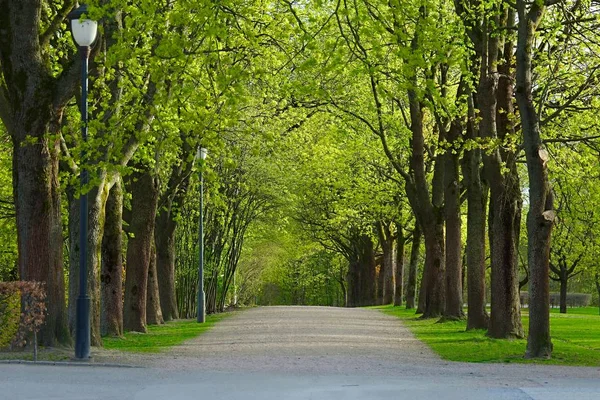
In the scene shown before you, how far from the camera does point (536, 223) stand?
65.9ft

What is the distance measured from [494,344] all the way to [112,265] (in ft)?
32.0

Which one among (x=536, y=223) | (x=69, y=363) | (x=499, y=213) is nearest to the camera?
(x=69, y=363)

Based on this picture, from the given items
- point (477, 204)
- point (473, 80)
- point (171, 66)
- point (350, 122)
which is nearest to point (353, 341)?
point (477, 204)

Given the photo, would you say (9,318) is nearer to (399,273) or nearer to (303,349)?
(303,349)

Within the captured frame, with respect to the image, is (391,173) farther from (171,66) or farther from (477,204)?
(171,66)

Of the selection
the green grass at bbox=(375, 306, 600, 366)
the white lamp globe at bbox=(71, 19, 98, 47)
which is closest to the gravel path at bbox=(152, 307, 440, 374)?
the green grass at bbox=(375, 306, 600, 366)

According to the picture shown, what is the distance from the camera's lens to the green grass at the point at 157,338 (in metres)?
23.6

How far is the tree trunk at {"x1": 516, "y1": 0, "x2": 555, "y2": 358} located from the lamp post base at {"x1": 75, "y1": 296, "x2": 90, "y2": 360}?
7.94m

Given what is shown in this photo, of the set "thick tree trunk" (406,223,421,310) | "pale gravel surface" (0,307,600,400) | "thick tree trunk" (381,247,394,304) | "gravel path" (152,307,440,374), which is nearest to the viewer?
"pale gravel surface" (0,307,600,400)

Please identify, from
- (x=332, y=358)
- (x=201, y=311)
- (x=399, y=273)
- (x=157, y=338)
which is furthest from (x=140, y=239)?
(x=399, y=273)

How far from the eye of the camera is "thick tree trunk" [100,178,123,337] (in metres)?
26.4

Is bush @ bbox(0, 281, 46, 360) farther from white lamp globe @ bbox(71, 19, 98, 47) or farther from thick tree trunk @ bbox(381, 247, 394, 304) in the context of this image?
thick tree trunk @ bbox(381, 247, 394, 304)

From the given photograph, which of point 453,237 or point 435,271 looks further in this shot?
point 435,271

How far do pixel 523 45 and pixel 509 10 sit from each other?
622cm
